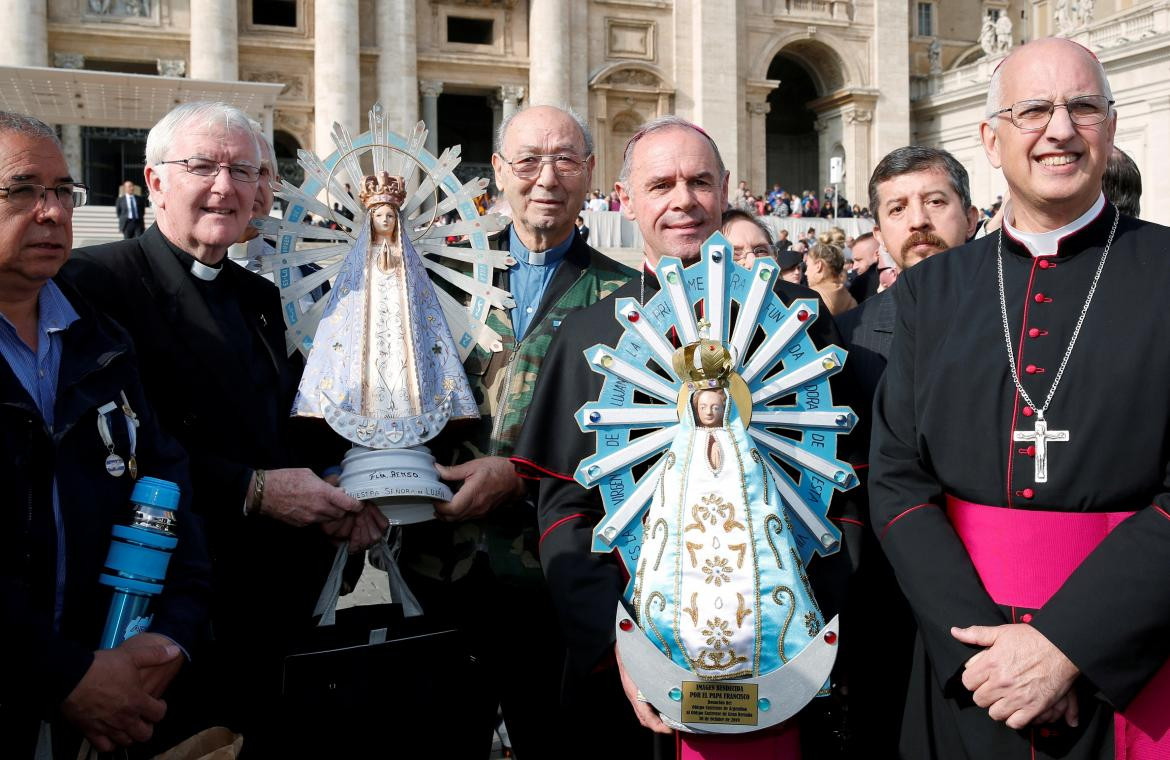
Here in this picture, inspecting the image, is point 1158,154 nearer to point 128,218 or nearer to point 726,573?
point 128,218

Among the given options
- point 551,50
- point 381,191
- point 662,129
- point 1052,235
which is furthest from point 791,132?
point 1052,235

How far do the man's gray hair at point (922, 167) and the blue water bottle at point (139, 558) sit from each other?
101 inches

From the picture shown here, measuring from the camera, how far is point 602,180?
28797 mm

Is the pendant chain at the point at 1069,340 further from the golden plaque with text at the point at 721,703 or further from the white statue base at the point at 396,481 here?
the white statue base at the point at 396,481

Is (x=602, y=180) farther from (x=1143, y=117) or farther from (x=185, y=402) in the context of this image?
(x=185, y=402)

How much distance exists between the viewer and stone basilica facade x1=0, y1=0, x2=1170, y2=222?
25.0 meters

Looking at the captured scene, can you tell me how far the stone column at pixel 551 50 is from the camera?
2773cm

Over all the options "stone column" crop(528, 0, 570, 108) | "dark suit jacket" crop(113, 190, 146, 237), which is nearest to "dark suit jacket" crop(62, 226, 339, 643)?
"dark suit jacket" crop(113, 190, 146, 237)

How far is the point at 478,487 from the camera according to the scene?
326 centimetres

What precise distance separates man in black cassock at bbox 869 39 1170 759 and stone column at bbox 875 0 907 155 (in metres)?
30.2

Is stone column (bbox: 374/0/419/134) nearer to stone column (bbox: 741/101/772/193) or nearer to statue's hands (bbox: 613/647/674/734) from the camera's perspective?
stone column (bbox: 741/101/772/193)

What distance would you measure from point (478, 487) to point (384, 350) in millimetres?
519

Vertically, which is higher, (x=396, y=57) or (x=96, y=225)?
(x=396, y=57)

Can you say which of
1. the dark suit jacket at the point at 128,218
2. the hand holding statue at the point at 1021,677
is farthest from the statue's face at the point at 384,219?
the dark suit jacket at the point at 128,218
